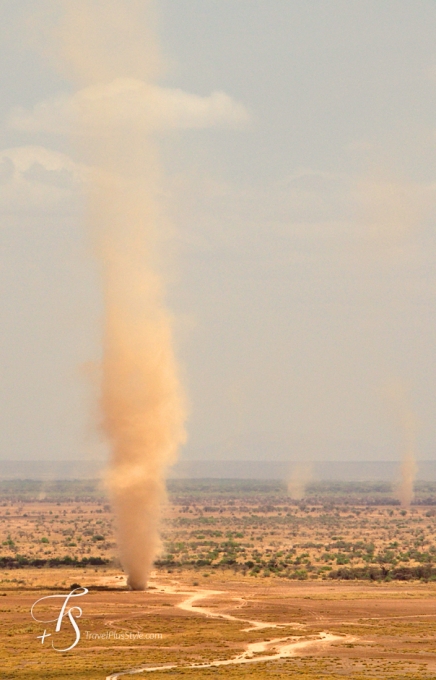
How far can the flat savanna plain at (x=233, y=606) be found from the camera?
166 ft

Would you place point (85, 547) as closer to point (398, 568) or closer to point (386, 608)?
point (398, 568)

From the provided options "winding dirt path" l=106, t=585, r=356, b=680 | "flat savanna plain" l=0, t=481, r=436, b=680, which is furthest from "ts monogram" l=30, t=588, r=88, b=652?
"winding dirt path" l=106, t=585, r=356, b=680

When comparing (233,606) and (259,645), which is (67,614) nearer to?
(233,606)

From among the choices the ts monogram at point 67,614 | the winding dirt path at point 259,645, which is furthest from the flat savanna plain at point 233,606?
the ts monogram at point 67,614

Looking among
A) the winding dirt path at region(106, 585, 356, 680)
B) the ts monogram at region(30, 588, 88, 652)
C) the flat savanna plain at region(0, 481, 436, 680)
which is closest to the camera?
the winding dirt path at region(106, 585, 356, 680)

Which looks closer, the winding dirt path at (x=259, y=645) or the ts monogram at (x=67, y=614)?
the winding dirt path at (x=259, y=645)

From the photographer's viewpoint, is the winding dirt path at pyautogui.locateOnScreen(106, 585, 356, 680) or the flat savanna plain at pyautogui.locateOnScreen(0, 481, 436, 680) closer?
the winding dirt path at pyautogui.locateOnScreen(106, 585, 356, 680)

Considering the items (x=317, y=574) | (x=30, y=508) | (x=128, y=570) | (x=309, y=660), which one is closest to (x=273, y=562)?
(x=317, y=574)

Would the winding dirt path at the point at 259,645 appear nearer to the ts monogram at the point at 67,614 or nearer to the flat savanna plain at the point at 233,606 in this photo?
the flat savanna plain at the point at 233,606

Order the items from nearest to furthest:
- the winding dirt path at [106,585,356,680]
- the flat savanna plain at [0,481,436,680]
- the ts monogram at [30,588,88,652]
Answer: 1. the winding dirt path at [106,585,356,680]
2. the flat savanna plain at [0,481,436,680]
3. the ts monogram at [30,588,88,652]

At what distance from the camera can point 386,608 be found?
67.2 metres

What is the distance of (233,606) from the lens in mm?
66562

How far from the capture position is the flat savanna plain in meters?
50.5

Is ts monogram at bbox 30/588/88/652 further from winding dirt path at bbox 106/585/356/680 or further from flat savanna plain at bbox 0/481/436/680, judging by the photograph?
winding dirt path at bbox 106/585/356/680
